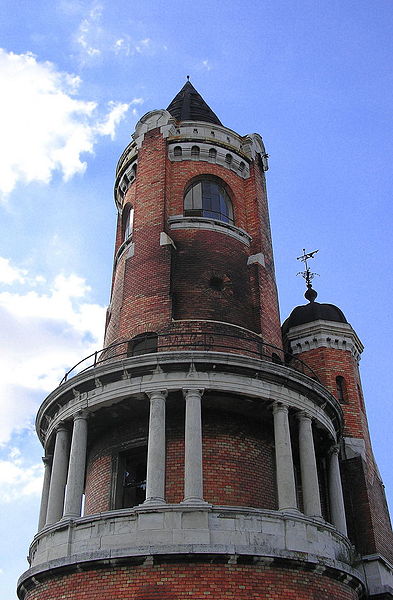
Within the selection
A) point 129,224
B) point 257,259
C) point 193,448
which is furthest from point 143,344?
point 129,224

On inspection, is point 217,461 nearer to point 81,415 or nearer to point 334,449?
point 81,415

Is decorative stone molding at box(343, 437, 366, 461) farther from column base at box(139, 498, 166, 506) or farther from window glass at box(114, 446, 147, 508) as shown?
column base at box(139, 498, 166, 506)

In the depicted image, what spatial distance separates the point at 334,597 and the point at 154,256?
11.9 meters

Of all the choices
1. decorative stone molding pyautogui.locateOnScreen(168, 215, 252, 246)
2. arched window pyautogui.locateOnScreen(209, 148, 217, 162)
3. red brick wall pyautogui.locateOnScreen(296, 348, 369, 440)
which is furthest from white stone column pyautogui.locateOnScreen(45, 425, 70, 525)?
arched window pyautogui.locateOnScreen(209, 148, 217, 162)

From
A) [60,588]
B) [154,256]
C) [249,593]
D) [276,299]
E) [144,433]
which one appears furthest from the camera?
[276,299]

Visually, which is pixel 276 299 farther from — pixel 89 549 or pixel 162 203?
pixel 89 549

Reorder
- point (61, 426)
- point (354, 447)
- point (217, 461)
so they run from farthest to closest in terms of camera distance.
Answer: point (354, 447) < point (61, 426) < point (217, 461)

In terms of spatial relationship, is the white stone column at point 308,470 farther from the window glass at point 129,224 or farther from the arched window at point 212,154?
the arched window at point 212,154

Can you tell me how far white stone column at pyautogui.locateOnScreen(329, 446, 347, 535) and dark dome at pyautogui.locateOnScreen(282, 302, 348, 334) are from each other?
7245 mm

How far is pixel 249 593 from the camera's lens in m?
16.1

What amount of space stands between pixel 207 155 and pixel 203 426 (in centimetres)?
1163

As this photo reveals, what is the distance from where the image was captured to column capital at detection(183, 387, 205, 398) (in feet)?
61.3

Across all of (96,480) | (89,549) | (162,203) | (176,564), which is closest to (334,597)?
(176,564)

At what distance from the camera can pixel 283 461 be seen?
18.5 metres
